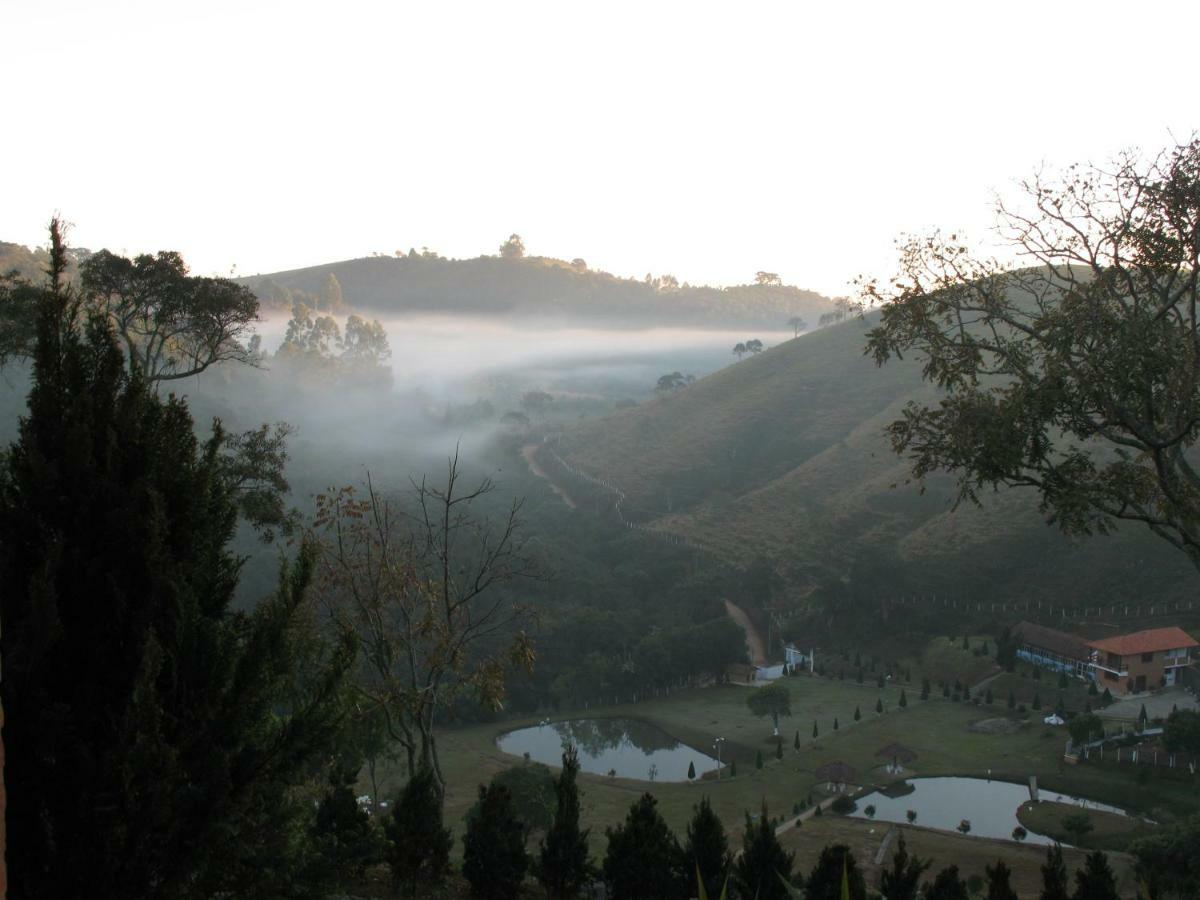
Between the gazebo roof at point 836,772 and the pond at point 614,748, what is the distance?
3757mm

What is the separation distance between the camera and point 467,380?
102125mm

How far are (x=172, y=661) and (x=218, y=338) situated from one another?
12.2 metres

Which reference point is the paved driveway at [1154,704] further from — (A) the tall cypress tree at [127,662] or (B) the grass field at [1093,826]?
(A) the tall cypress tree at [127,662]

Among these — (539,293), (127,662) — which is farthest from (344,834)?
(539,293)

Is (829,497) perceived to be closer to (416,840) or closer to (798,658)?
(798,658)

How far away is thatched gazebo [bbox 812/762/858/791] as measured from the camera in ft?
80.6

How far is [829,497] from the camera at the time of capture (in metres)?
50.4

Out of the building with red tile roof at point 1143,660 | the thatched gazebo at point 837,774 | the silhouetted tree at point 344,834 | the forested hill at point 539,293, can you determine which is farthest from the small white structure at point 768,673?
the forested hill at point 539,293

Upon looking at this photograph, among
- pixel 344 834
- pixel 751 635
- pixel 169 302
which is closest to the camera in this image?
pixel 344 834

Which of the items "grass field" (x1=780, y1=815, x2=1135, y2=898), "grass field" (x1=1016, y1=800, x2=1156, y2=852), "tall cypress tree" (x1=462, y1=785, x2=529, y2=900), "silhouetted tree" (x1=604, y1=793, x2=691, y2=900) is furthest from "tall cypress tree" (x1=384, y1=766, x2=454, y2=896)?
"grass field" (x1=1016, y1=800, x2=1156, y2=852)

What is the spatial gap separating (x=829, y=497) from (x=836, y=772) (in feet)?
88.5

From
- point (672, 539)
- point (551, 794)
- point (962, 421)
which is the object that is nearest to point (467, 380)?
point (672, 539)

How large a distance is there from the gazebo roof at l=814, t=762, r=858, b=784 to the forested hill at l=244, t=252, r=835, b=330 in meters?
120

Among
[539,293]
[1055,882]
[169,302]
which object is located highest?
[539,293]
